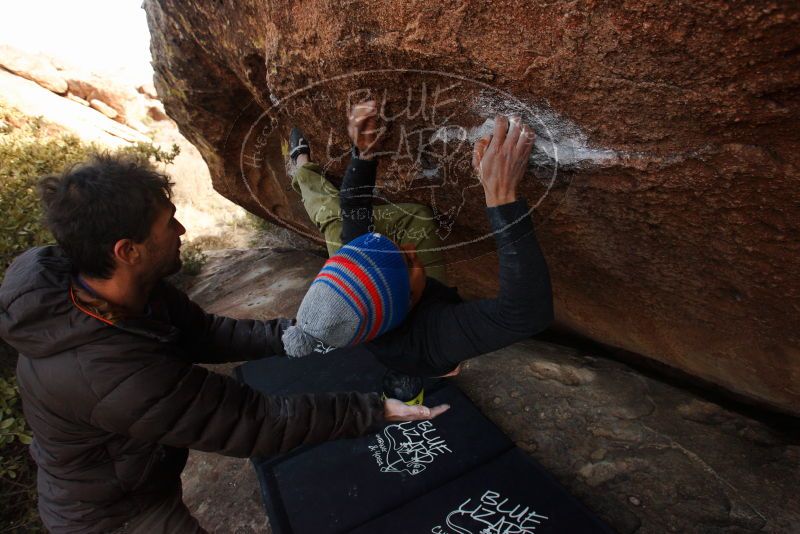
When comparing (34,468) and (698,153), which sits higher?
(698,153)

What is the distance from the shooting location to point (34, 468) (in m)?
3.55

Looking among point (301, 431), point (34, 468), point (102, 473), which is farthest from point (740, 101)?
point (34, 468)

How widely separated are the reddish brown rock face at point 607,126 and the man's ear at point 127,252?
1.15 metres

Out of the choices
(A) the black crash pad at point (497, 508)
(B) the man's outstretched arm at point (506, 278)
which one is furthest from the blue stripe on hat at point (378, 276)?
(A) the black crash pad at point (497, 508)

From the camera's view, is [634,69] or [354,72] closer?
[634,69]

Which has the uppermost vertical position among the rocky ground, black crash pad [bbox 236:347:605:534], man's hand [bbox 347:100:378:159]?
man's hand [bbox 347:100:378:159]

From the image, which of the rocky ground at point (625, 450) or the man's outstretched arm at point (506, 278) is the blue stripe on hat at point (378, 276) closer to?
the man's outstretched arm at point (506, 278)

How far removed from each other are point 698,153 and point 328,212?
1833 mm

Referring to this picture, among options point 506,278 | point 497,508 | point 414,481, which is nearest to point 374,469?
point 414,481

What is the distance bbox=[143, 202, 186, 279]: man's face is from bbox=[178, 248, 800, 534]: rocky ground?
185 cm

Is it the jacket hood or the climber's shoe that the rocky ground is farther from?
the climber's shoe

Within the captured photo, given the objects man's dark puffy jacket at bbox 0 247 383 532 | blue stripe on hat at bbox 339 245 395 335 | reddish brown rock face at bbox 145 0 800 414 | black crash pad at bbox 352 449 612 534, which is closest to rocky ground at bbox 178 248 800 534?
black crash pad at bbox 352 449 612 534

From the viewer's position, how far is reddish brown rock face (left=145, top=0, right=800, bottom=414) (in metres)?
1.26

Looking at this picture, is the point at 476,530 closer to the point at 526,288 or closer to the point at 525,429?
the point at 525,429
